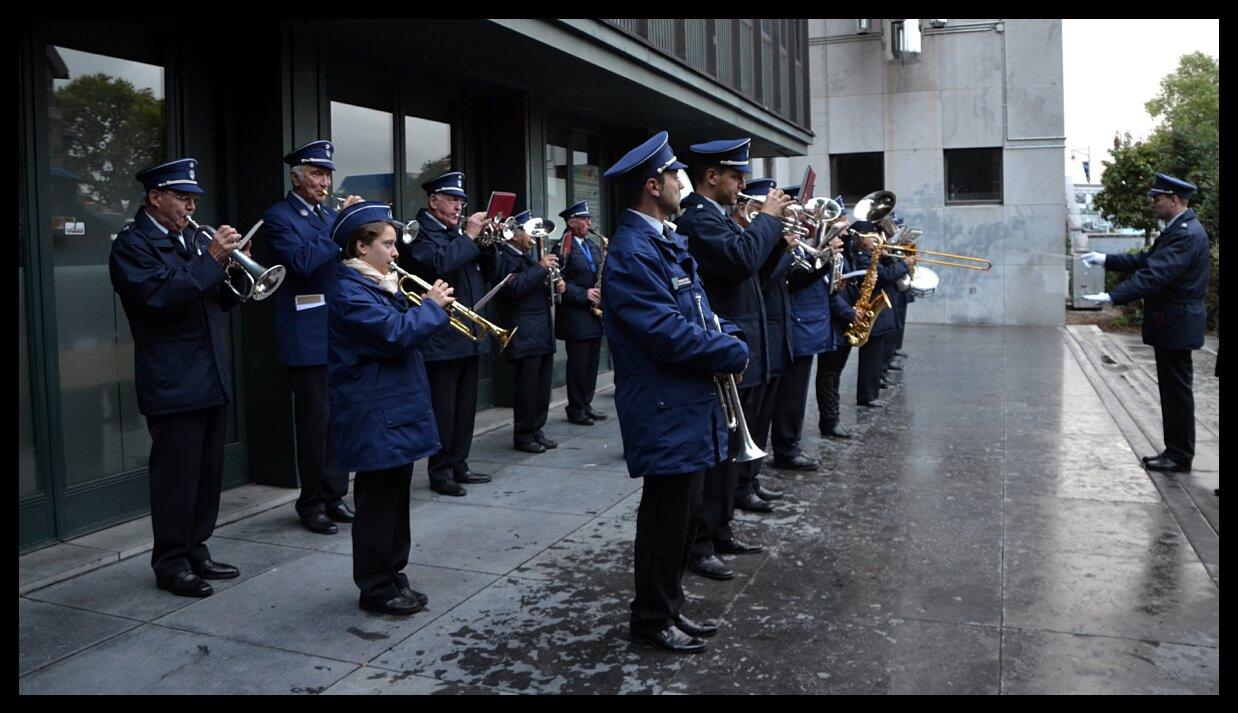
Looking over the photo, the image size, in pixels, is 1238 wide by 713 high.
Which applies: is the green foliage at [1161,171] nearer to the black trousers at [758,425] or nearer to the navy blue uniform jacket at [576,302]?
the navy blue uniform jacket at [576,302]

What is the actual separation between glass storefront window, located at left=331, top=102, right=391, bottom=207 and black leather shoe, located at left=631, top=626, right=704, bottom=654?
16.1 feet

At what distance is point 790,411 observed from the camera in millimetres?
7883

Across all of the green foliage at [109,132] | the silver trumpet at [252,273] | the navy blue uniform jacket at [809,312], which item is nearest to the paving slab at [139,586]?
the silver trumpet at [252,273]

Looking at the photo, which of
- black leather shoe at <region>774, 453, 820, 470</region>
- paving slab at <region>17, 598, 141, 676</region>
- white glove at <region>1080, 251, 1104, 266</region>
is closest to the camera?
paving slab at <region>17, 598, 141, 676</region>

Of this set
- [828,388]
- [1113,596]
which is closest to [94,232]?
[1113,596]

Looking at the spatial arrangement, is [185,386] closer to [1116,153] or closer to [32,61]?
[32,61]

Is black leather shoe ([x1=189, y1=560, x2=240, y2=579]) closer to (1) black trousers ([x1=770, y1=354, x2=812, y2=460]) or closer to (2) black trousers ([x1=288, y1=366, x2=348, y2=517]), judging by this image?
(2) black trousers ([x1=288, y1=366, x2=348, y2=517])

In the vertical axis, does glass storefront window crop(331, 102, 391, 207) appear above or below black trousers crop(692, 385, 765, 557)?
above

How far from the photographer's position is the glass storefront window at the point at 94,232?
583 centimetres

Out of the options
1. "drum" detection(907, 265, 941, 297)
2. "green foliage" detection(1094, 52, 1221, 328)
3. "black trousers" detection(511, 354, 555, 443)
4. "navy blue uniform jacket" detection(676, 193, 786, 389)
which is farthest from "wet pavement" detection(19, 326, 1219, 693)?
"green foliage" detection(1094, 52, 1221, 328)

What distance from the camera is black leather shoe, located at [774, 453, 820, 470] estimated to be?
780 cm

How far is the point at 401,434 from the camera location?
15.0ft
